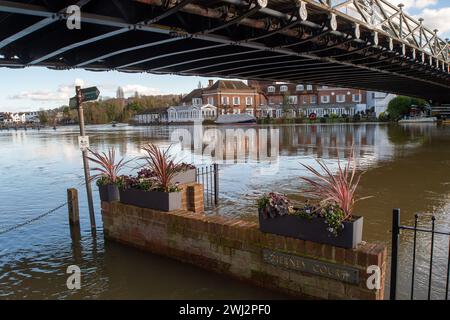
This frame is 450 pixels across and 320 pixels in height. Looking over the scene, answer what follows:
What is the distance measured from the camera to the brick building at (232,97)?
91.4 m

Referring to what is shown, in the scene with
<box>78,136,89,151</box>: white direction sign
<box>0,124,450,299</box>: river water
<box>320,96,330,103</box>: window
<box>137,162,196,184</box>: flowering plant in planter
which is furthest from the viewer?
<box>320,96,330,103</box>: window

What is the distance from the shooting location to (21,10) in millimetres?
6207

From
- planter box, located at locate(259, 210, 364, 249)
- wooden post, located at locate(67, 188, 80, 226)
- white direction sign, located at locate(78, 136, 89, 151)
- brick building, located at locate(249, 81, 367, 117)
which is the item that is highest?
brick building, located at locate(249, 81, 367, 117)

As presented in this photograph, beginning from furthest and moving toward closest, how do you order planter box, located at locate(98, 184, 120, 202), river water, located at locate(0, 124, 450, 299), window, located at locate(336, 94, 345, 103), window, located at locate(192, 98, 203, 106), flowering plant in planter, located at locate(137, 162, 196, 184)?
window, located at locate(192, 98, 203, 106), window, located at locate(336, 94, 345, 103), planter box, located at locate(98, 184, 120, 202), flowering plant in planter, located at locate(137, 162, 196, 184), river water, located at locate(0, 124, 450, 299)

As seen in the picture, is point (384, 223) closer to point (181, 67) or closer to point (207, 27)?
point (207, 27)

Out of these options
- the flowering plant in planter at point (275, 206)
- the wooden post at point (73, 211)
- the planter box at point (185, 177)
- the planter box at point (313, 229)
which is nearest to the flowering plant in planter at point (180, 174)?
the planter box at point (185, 177)

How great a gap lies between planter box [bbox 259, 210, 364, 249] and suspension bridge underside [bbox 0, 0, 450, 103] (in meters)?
4.24

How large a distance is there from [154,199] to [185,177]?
141cm

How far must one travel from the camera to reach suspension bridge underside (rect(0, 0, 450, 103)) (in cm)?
743

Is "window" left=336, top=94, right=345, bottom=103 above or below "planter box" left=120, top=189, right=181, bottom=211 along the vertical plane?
above

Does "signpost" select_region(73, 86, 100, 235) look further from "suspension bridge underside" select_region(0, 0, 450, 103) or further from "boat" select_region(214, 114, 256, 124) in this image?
"boat" select_region(214, 114, 256, 124)

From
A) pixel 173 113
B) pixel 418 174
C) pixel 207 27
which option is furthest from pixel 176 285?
pixel 173 113

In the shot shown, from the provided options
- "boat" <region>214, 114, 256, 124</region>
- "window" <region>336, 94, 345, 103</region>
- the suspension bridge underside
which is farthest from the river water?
"window" <region>336, 94, 345, 103</region>
